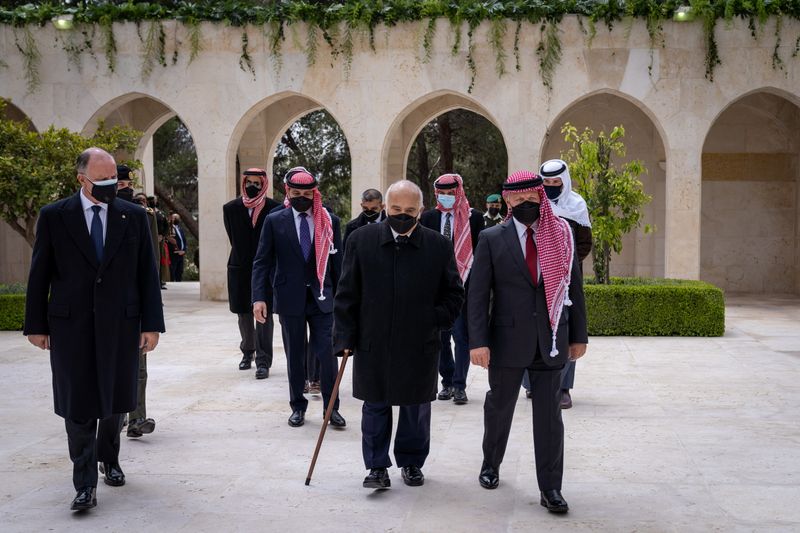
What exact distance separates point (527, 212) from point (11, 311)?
10162 millimetres

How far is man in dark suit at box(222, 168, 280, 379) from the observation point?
30.9ft

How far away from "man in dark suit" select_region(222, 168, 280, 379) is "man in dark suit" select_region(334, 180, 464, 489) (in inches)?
157

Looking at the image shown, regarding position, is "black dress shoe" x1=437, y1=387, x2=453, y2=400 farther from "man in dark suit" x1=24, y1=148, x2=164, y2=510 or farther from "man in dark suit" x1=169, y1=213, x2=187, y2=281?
"man in dark suit" x1=169, y1=213, x2=187, y2=281

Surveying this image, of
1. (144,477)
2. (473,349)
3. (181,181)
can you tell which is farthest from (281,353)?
(181,181)

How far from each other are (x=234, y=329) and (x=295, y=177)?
628 centimetres

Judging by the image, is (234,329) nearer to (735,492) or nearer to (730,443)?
(730,443)

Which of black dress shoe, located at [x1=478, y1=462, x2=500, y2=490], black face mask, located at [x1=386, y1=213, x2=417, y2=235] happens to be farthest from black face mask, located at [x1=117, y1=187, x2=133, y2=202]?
black dress shoe, located at [x1=478, y1=462, x2=500, y2=490]

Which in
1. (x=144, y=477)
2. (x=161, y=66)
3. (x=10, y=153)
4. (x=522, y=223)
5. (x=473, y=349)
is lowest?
(x=144, y=477)

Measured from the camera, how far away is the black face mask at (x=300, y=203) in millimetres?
7410

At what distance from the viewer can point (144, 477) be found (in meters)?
5.84

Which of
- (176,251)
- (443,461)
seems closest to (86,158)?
(443,461)

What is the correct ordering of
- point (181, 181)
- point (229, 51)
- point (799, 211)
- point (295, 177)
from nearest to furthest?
point (295, 177)
point (229, 51)
point (799, 211)
point (181, 181)

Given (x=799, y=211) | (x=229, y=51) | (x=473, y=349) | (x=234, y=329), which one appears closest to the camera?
(x=473, y=349)

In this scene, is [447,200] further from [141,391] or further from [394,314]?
[141,391]
